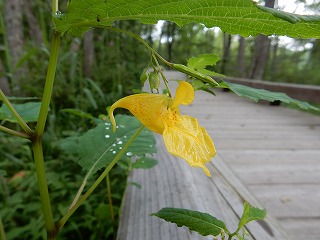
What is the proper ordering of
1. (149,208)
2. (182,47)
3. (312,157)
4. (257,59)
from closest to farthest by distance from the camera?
(149,208) < (312,157) < (257,59) < (182,47)

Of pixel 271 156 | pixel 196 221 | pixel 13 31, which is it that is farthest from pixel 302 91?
pixel 196 221

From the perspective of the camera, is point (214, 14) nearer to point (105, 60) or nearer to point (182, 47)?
point (105, 60)

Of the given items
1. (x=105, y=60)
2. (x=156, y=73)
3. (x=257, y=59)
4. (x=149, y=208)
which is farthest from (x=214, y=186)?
(x=257, y=59)

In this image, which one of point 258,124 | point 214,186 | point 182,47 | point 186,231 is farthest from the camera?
point 182,47

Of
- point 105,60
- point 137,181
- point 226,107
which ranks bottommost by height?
point 226,107

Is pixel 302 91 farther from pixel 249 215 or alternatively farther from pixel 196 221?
pixel 196 221

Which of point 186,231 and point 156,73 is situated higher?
point 156,73
